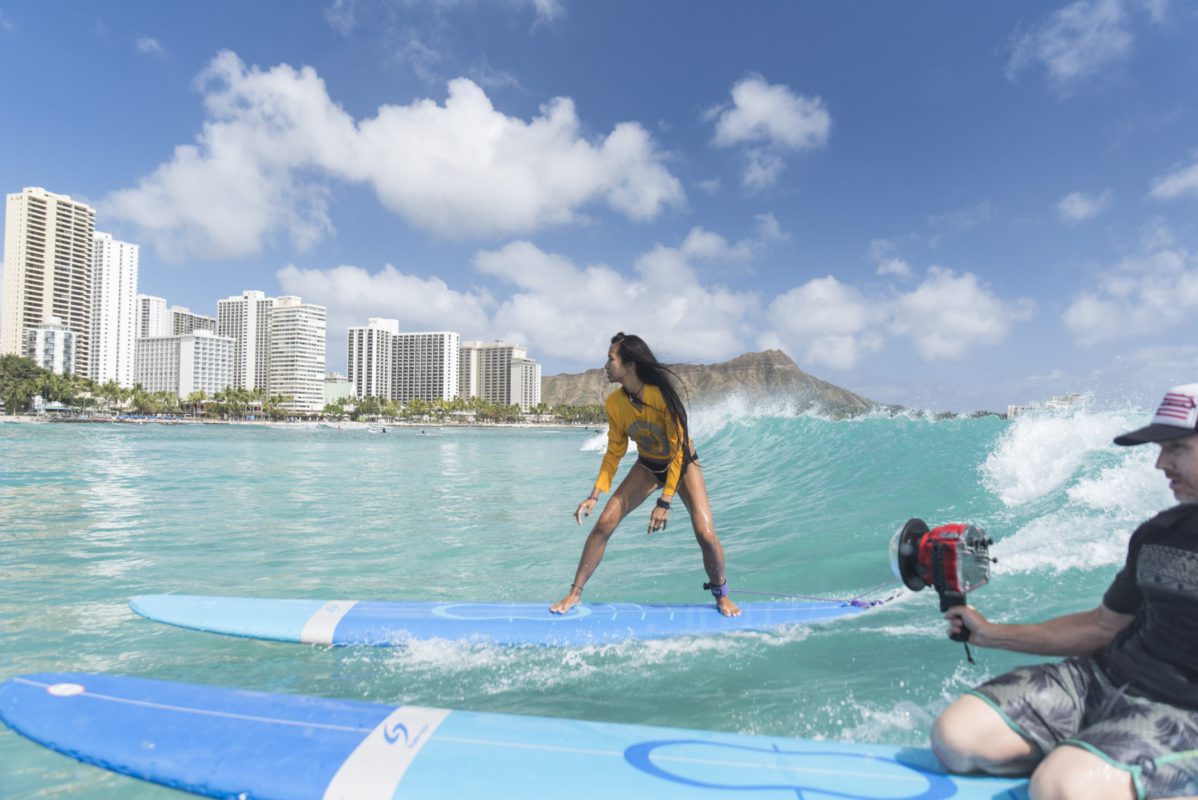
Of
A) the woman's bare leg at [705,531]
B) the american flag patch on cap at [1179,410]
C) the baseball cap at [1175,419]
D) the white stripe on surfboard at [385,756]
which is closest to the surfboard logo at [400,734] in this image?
the white stripe on surfboard at [385,756]

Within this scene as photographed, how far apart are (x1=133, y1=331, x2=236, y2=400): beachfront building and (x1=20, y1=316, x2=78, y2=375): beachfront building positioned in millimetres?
32556

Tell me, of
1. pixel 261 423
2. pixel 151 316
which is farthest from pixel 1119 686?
pixel 151 316

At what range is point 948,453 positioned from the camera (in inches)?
460

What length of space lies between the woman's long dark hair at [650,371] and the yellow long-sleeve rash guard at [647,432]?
1.4 inches

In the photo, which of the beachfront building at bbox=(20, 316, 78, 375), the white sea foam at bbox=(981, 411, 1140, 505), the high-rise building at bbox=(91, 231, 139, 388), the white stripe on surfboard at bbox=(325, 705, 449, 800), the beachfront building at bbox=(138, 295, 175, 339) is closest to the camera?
the white stripe on surfboard at bbox=(325, 705, 449, 800)

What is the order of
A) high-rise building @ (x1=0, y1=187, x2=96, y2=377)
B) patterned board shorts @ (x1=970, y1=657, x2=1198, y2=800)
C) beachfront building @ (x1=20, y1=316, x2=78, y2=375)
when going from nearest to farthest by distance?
patterned board shorts @ (x1=970, y1=657, x2=1198, y2=800)
beachfront building @ (x1=20, y1=316, x2=78, y2=375)
high-rise building @ (x1=0, y1=187, x2=96, y2=377)

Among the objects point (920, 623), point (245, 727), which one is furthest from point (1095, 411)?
point (245, 727)

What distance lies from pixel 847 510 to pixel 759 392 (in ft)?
75.0

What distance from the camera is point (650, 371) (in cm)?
495

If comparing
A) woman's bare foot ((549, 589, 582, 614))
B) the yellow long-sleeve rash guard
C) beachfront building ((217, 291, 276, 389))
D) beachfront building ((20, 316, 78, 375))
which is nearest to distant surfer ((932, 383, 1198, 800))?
the yellow long-sleeve rash guard

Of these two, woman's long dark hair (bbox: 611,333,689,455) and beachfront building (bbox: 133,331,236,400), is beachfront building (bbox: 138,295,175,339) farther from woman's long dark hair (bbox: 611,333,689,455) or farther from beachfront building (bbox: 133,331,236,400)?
woman's long dark hair (bbox: 611,333,689,455)

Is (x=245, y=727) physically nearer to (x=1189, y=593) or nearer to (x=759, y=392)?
(x=1189, y=593)

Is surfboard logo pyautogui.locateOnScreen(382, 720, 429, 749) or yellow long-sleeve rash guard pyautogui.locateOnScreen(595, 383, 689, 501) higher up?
yellow long-sleeve rash guard pyautogui.locateOnScreen(595, 383, 689, 501)

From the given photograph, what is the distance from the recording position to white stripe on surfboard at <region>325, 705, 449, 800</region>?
249cm
